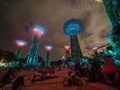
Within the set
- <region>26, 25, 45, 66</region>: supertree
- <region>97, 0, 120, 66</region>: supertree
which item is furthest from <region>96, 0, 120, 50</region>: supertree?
<region>26, 25, 45, 66</region>: supertree

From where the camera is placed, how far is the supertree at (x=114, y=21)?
2368cm

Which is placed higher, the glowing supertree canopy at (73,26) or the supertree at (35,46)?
the glowing supertree canopy at (73,26)

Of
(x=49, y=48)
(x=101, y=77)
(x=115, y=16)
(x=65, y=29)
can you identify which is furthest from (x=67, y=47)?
(x=101, y=77)

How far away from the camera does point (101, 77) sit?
8281mm

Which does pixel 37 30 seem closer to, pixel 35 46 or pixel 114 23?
pixel 35 46

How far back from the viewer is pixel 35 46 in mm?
98188

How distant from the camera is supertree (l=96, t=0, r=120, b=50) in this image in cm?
2368

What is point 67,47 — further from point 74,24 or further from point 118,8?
point 118,8

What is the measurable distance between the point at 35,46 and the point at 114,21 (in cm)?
8201

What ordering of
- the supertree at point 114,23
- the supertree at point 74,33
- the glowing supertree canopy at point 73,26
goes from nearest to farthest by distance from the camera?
1. the supertree at point 114,23
2. the supertree at point 74,33
3. the glowing supertree canopy at point 73,26

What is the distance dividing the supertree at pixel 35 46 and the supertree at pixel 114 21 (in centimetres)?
7932

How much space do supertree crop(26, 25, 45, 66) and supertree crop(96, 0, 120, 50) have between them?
260 ft

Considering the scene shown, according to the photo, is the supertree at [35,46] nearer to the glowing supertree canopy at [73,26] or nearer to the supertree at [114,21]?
the glowing supertree canopy at [73,26]

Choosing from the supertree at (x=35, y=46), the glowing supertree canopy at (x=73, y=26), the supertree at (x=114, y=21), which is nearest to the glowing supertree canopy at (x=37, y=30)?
the supertree at (x=35, y=46)
